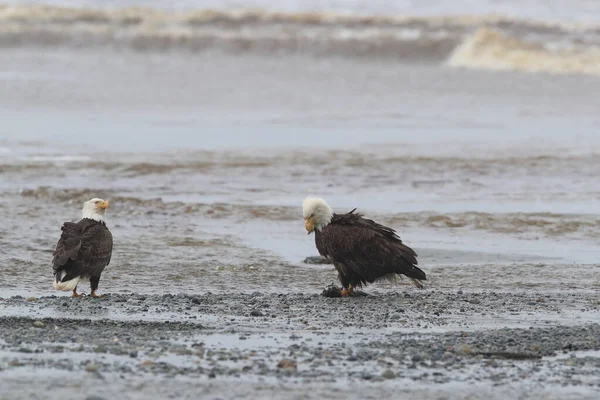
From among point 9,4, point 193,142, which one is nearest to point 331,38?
point 9,4

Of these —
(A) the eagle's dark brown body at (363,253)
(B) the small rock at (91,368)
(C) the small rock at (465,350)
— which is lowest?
(B) the small rock at (91,368)

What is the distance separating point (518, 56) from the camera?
4259 centimetres

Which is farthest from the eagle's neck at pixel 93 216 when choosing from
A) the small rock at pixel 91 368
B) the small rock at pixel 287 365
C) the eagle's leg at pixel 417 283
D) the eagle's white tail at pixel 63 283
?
the small rock at pixel 287 365

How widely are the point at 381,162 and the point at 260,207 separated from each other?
15.2 ft

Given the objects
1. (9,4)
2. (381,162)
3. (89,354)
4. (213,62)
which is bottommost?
(89,354)

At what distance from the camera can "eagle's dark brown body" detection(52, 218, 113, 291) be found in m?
8.73

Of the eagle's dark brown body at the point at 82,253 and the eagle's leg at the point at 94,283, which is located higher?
the eagle's dark brown body at the point at 82,253

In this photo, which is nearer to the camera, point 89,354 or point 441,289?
point 89,354

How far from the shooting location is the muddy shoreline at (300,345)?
235 inches

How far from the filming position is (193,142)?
66.9 ft

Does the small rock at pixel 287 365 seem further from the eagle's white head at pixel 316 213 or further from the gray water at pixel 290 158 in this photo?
the gray water at pixel 290 158

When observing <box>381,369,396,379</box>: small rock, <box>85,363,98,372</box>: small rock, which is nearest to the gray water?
<box>85,363,98,372</box>: small rock

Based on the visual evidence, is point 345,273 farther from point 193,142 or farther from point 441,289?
point 193,142

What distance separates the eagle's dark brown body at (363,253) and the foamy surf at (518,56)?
3144 centimetres
